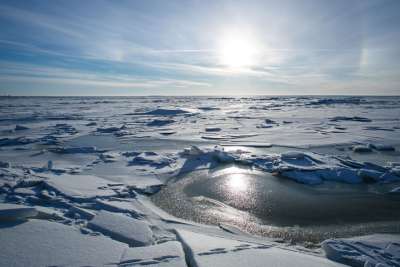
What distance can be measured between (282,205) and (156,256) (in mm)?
3170

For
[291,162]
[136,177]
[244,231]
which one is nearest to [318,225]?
[244,231]

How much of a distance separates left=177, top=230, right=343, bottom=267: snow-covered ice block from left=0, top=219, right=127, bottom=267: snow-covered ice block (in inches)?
32.3

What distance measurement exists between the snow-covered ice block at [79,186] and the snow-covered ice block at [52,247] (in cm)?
152

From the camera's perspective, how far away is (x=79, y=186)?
5.54 meters

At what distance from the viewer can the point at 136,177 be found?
6.59 meters

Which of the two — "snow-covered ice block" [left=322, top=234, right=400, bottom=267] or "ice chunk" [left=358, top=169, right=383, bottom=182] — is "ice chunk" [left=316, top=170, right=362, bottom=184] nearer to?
"ice chunk" [left=358, top=169, right=383, bottom=182]

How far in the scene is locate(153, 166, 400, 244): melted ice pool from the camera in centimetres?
440

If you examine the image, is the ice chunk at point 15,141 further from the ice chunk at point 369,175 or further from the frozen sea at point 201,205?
the ice chunk at point 369,175

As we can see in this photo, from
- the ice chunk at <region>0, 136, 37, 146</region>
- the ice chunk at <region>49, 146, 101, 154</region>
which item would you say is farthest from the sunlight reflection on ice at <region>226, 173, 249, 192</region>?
the ice chunk at <region>0, 136, 37, 146</region>

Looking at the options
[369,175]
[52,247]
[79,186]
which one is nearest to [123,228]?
[52,247]

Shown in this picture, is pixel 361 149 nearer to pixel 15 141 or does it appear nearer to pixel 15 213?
pixel 15 213

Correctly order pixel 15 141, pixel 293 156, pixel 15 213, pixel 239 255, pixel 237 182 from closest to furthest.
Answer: pixel 239 255 < pixel 15 213 < pixel 237 182 < pixel 293 156 < pixel 15 141

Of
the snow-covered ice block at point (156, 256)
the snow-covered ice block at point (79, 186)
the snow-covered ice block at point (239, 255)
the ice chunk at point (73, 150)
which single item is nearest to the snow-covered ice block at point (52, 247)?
the snow-covered ice block at point (156, 256)

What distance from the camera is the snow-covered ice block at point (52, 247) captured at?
8.87 ft
